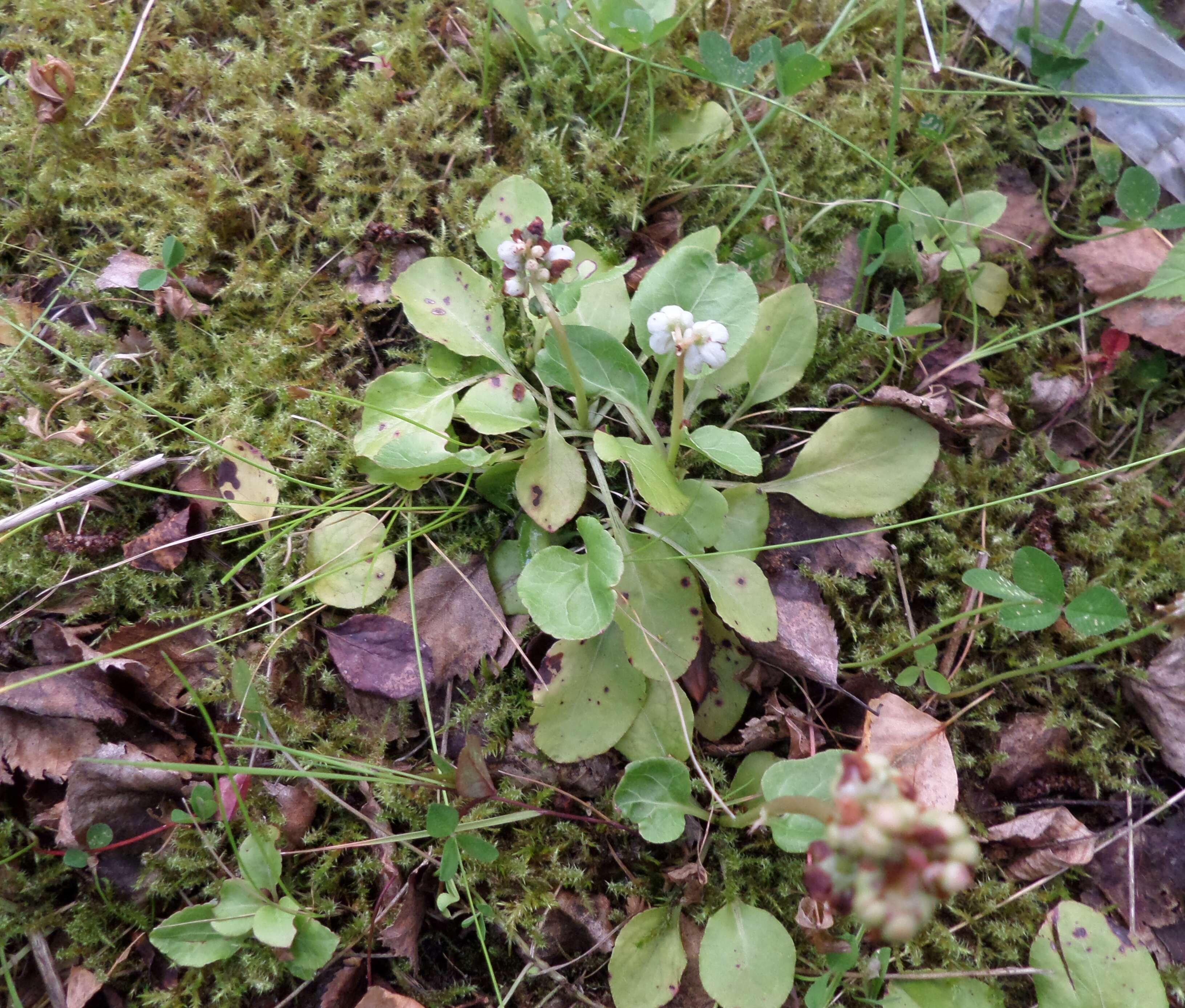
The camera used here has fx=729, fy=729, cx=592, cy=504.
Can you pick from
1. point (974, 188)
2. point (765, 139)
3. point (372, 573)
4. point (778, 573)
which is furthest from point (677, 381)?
point (974, 188)

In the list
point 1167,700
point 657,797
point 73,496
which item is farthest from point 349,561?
point 1167,700

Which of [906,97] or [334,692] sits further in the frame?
[906,97]

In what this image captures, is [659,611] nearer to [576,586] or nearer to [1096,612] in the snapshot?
[576,586]

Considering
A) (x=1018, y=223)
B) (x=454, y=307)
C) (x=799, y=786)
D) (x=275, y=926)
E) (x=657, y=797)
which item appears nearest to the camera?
(x=799, y=786)

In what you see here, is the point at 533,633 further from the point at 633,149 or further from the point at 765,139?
the point at 765,139

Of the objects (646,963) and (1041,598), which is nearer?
(646,963)

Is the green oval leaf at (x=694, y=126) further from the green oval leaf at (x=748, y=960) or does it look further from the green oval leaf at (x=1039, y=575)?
the green oval leaf at (x=748, y=960)
